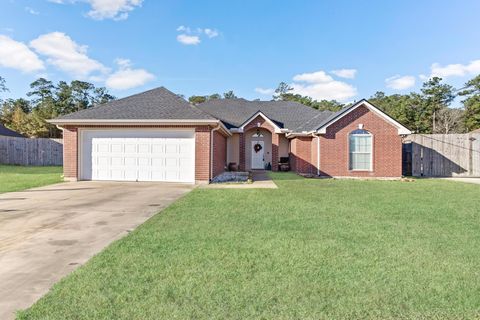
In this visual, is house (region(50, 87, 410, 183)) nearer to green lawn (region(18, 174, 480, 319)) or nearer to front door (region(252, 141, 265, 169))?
front door (region(252, 141, 265, 169))

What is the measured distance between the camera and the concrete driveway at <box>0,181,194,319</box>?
342 cm

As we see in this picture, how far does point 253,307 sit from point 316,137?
49.2 feet

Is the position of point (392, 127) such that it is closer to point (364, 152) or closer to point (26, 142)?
point (364, 152)

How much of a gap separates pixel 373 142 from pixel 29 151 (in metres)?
27.0

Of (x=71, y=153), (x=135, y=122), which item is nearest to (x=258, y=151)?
(x=135, y=122)

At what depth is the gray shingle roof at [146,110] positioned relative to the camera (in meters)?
13.3

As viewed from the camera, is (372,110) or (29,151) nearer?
(372,110)

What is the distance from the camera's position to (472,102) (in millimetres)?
37531

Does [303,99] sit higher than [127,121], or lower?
higher

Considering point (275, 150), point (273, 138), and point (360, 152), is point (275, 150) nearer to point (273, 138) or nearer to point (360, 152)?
point (273, 138)

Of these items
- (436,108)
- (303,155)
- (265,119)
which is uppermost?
(436,108)

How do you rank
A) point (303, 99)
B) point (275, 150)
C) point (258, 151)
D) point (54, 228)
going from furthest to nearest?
point (303, 99), point (258, 151), point (275, 150), point (54, 228)

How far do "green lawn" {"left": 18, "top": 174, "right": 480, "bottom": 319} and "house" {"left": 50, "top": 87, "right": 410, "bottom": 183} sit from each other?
685 cm

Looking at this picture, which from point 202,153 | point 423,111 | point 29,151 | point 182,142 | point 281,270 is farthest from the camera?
point 423,111
